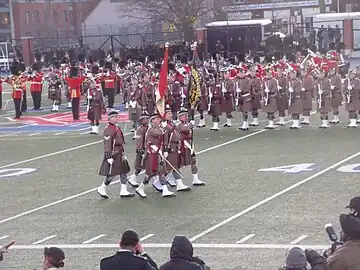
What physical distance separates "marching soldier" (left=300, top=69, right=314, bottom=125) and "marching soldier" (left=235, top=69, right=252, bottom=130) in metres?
1.55

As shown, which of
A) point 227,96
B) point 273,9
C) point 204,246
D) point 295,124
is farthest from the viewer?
point 273,9

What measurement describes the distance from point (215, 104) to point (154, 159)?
9714mm

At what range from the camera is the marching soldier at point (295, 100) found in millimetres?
26766

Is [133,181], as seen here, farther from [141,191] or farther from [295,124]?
[295,124]

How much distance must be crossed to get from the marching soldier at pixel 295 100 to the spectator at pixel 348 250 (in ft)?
59.2

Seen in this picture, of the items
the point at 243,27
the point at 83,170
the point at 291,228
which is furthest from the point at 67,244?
the point at 243,27

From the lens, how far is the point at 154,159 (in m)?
17.9

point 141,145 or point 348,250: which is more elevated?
point 348,250

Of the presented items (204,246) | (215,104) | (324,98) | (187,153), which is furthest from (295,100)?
(204,246)

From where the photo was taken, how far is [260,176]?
19266 millimetres

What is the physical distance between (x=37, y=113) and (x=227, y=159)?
621 inches

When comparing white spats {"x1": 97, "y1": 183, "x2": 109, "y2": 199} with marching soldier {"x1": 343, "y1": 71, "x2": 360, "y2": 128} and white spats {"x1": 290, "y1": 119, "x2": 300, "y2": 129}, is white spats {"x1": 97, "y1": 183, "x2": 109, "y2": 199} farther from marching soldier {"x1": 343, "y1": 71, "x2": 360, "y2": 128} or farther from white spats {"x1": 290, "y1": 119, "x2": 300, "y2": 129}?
marching soldier {"x1": 343, "y1": 71, "x2": 360, "y2": 128}

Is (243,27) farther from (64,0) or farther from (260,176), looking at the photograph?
(64,0)

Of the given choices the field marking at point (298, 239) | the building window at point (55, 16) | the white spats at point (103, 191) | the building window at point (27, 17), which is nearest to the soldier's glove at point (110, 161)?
the white spats at point (103, 191)
